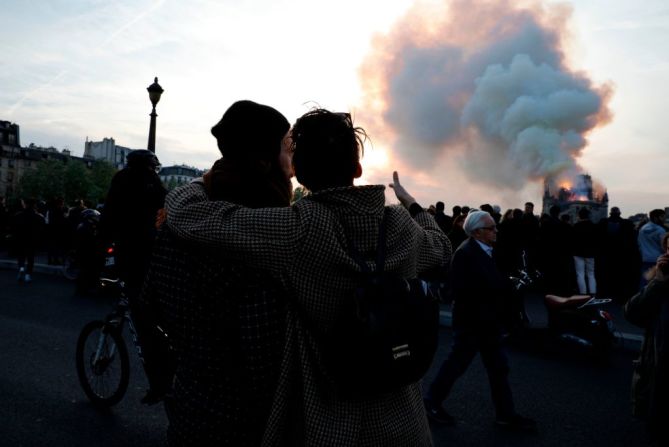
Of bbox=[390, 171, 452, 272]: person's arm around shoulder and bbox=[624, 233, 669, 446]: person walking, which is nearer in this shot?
bbox=[390, 171, 452, 272]: person's arm around shoulder

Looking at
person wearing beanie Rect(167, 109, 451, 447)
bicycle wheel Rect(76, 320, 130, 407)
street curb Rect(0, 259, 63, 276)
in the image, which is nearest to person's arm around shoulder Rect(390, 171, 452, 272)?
person wearing beanie Rect(167, 109, 451, 447)

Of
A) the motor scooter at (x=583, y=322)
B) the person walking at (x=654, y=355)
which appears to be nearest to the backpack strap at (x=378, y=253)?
the person walking at (x=654, y=355)

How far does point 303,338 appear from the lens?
1.37 metres

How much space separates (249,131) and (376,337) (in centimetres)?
65

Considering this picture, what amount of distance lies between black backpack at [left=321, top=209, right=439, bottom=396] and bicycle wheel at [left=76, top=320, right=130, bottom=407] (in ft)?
12.2

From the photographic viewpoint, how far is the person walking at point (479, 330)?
14.8 ft

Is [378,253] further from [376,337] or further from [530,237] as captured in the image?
[530,237]

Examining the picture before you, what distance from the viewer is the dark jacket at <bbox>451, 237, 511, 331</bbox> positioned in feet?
14.8

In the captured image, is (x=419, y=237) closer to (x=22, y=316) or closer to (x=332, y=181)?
(x=332, y=181)

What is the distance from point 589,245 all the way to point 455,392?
25.1 ft

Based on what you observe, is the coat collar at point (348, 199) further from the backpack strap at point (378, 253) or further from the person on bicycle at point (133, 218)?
the person on bicycle at point (133, 218)

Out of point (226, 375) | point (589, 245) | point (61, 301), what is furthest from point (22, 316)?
point (589, 245)

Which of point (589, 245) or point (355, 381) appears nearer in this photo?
point (355, 381)

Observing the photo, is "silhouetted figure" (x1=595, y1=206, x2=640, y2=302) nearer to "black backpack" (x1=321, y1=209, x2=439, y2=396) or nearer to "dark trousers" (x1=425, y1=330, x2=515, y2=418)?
"dark trousers" (x1=425, y1=330, x2=515, y2=418)
